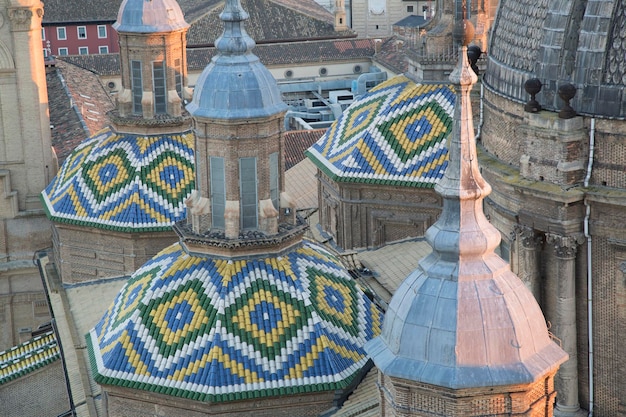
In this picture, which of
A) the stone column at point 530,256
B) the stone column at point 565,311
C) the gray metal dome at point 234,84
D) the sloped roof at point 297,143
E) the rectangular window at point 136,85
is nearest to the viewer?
the stone column at point 565,311

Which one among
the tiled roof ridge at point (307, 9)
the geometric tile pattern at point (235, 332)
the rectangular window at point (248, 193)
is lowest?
the geometric tile pattern at point (235, 332)

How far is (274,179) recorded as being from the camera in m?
31.1

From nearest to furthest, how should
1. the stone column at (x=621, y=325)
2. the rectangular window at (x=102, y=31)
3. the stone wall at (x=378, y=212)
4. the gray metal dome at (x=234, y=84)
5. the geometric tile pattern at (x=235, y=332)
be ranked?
the stone column at (x=621, y=325) < the geometric tile pattern at (x=235, y=332) < the gray metal dome at (x=234, y=84) < the stone wall at (x=378, y=212) < the rectangular window at (x=102, y=31)

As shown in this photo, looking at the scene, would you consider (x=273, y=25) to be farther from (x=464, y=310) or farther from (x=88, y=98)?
(x=464, y=310)

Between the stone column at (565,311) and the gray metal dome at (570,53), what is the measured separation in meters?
2.17

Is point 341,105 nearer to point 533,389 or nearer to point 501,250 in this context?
point 501,250

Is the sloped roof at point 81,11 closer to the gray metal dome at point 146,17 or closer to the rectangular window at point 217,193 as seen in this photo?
the gray metal dome at point 146,17

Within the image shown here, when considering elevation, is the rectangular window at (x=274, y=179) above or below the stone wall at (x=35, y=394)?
above

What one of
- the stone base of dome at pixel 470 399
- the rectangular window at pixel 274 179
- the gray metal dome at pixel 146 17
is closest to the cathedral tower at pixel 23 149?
the gray metal dome at pixel 146 17

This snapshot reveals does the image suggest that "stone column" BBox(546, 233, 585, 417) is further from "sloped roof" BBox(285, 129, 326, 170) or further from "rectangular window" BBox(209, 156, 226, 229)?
"sloped roof" BBox(285, 129, 326, 170)

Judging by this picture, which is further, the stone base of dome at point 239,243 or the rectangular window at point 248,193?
the rectangular window at point 248,193

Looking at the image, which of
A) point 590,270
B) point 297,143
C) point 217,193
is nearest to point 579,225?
point 590,270

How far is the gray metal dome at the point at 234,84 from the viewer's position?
3025 centimetres

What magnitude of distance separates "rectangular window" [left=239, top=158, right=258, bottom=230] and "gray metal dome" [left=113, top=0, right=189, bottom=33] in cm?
1075
